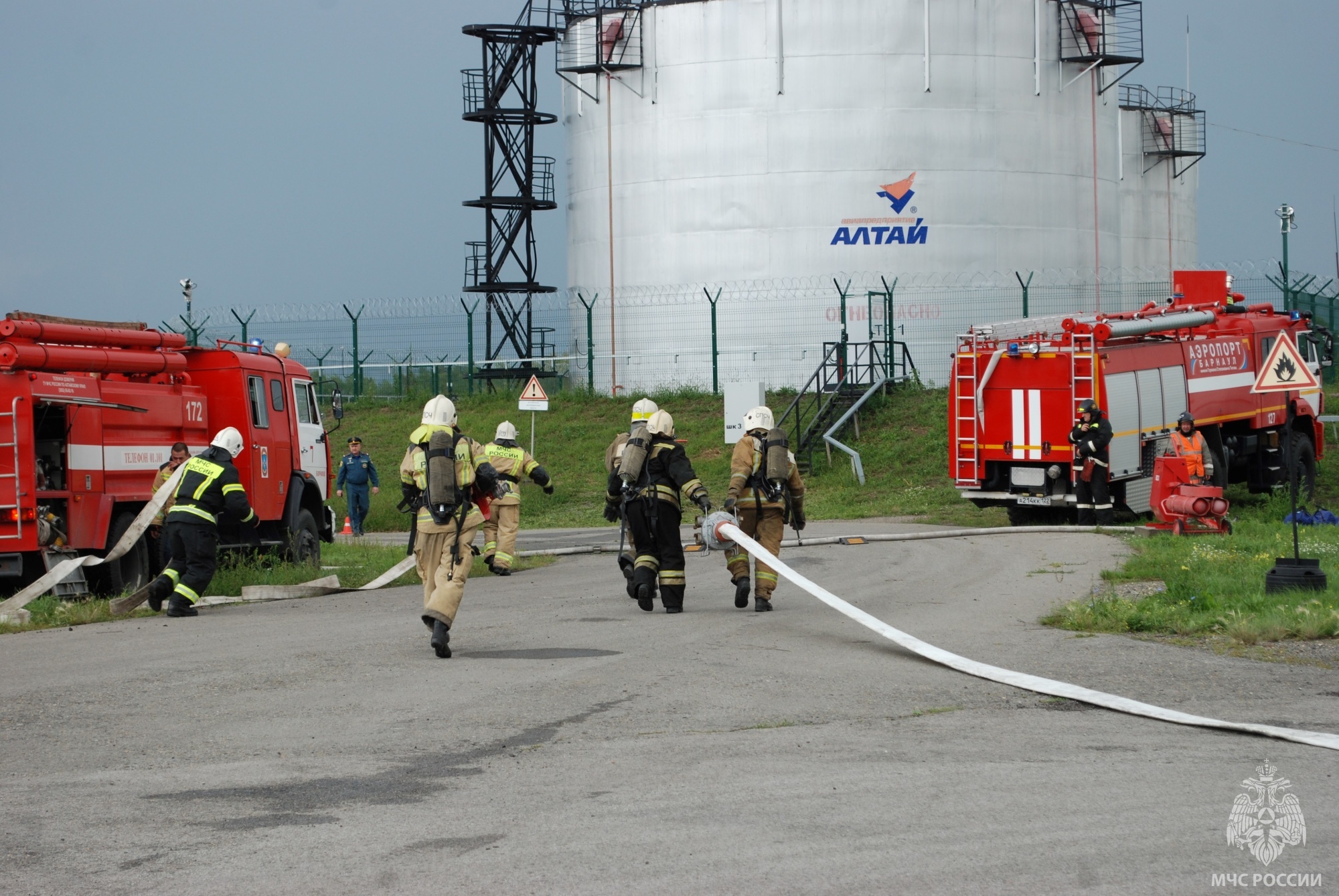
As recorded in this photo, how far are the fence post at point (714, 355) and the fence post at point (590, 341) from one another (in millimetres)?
2989

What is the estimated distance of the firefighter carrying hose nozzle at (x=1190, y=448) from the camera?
20.5 m

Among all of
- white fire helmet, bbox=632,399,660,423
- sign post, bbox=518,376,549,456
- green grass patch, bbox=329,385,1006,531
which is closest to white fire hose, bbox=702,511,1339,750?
white fire helmet, bbox=632,399,660,423

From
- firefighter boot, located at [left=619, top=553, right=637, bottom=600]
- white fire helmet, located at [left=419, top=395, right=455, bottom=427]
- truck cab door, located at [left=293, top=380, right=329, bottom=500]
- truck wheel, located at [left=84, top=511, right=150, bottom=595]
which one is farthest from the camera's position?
truck cab door, located at [left=293, top=380, right=329, bottom=500]

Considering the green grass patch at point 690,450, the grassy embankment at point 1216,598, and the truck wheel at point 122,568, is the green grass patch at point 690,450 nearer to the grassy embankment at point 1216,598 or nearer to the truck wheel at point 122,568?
the grassy embankment at point 1216,598

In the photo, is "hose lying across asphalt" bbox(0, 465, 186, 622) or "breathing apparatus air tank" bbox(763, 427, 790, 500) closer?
"breathing apparatus air tank" bbox(763, 427, 790, 500)

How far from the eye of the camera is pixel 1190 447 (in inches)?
817

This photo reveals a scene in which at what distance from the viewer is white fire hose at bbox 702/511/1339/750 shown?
7.56m

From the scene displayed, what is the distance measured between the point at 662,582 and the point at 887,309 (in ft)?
73.9

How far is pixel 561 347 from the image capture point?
4041 centimetres

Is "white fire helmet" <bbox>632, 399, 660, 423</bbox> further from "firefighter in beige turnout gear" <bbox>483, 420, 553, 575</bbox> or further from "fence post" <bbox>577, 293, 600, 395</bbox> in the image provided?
"fence post" <bbox>577, 293, 600, 395</bbox>

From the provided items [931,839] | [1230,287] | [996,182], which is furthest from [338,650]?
[996,182]

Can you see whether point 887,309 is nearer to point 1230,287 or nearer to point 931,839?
point 1230,287

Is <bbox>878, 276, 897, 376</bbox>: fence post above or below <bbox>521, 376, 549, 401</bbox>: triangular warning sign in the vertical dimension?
above

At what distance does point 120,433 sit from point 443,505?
20.9 ft
